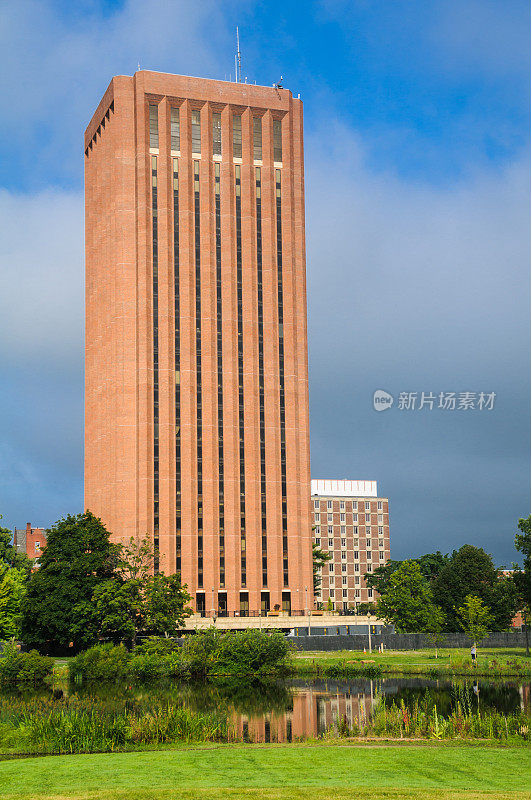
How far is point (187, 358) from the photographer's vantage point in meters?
137

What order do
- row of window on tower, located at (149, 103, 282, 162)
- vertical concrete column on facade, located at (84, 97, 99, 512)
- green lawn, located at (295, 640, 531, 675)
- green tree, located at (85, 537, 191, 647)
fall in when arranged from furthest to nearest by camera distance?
vertical concrete column on facade, located at (84, 97, 99, 512) < row of window on tower, located at (149, 103, 282, 162) < green tree, located at (85, 537, 191, 647) < green lawn, located at (295, 640, 531, 675)

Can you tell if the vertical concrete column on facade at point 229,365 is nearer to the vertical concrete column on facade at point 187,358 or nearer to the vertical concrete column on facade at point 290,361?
the vertical concrete column on facade at point 187,358

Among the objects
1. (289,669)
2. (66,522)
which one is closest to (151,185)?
(66,522)

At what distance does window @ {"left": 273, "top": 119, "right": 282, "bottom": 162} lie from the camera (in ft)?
479

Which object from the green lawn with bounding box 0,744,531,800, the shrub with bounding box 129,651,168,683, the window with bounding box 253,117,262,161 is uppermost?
the window with bounding box 253,117,262,161

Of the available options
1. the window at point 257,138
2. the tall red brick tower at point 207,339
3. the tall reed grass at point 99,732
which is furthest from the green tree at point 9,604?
the window at point 257,138

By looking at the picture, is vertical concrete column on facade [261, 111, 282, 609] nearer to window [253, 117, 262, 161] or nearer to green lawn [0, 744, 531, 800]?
window [253, 117, 262, 161]

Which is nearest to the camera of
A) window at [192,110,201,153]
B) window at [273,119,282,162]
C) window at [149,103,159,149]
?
window at [149,103,159,149]

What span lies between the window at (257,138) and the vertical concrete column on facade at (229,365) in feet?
13.6

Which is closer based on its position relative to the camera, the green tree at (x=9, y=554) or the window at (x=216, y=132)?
the green tree at (x=9, y=554)

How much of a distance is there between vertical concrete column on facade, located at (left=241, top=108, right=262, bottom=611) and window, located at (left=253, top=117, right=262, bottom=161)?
107 cm

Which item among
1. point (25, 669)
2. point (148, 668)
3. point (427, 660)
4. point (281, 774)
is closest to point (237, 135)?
point (427, 660)

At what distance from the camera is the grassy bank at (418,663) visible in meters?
74.2

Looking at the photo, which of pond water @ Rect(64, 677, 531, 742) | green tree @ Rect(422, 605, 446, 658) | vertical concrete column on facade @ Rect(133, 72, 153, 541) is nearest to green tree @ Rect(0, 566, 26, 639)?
vertical concrete column on facade @ Rect(133, 72, 153, 541)
